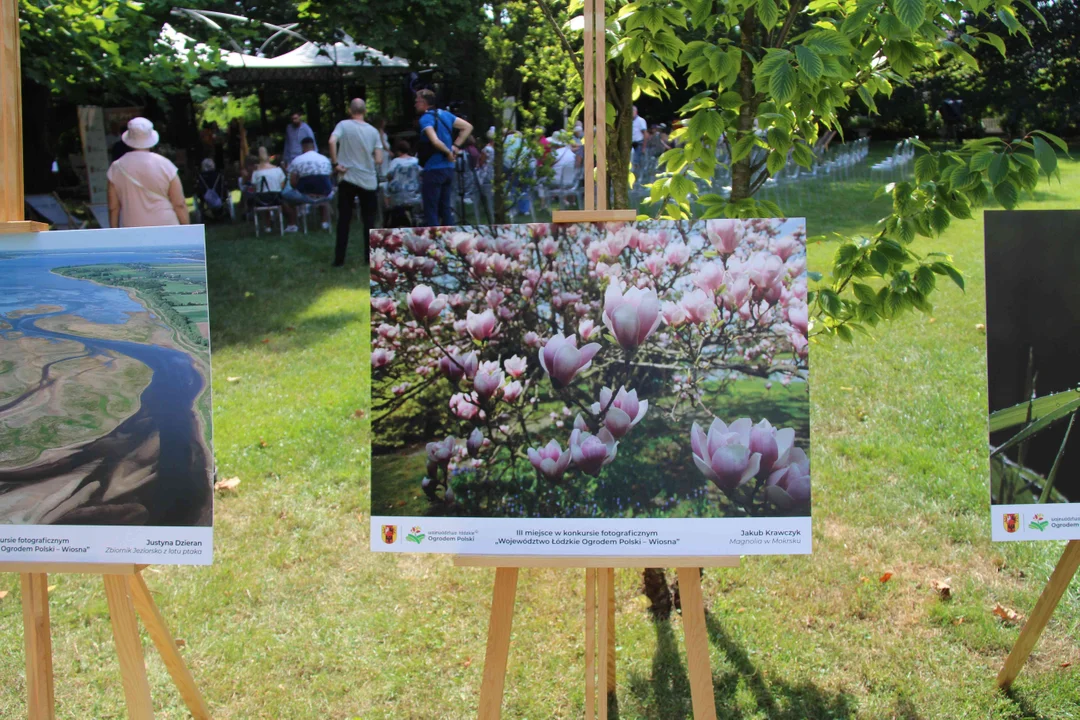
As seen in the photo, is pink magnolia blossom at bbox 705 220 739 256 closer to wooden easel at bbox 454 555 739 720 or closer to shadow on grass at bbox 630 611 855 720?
wooden easel at bbox 454 555 739 720

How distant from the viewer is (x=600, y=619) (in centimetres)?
223

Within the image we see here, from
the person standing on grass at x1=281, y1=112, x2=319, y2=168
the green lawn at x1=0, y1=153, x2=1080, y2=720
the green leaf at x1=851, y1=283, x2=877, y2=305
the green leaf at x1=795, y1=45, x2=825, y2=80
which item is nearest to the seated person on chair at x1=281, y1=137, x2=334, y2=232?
the person standing on grass at x1=281, y1=112, x2=319, y2=168

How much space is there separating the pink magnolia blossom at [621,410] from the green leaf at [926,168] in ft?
4.14

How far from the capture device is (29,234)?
7.63 ft

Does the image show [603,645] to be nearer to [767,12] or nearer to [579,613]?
[579,613]

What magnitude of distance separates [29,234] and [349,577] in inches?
74.7

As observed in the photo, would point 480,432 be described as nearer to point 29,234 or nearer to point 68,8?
point 29,234

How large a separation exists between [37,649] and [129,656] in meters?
0.27

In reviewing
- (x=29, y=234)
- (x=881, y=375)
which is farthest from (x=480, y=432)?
(x=881, y=375)

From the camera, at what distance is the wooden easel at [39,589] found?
2.24 metres

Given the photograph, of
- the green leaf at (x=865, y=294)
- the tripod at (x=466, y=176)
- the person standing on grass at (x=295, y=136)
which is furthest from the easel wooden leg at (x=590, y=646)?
the person standing on grass at (x=295, y=136)

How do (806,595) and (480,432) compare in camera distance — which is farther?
(806,595)

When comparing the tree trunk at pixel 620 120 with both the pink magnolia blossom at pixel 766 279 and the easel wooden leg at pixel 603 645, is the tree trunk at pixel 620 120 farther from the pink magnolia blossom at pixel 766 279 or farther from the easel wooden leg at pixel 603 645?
the easel wooden leg at pixel 603 645

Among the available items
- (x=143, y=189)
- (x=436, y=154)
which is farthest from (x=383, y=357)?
(x=436, y=154)
